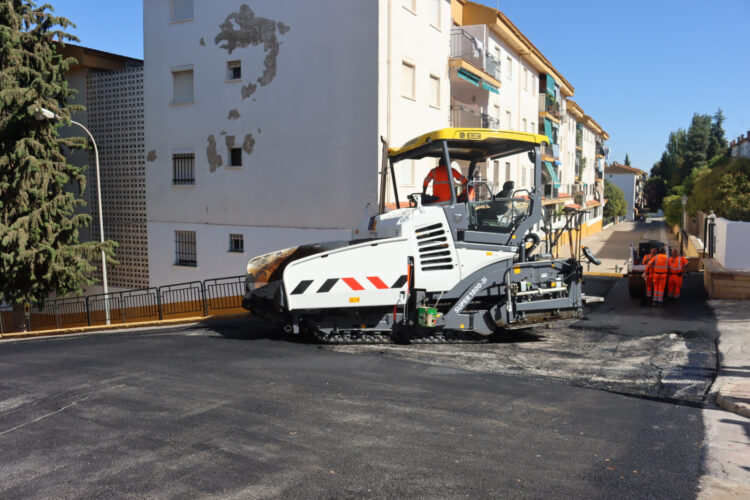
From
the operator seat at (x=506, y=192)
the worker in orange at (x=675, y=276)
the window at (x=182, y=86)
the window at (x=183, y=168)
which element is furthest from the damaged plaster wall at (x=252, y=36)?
the worker in orange at (x=675, y=276)

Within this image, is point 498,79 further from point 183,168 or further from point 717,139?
point 717,139

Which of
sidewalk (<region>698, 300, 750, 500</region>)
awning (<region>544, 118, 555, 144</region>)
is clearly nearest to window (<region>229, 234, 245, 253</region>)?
sidewalk (<region>698, 300, 750, 500</region>)

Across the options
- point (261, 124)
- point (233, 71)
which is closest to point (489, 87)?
point (261, 124)

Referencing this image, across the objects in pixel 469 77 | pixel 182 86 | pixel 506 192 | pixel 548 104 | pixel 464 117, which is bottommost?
pixel 506 192

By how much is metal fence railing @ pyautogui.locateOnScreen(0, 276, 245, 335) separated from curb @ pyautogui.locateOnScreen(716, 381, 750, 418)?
12.9 meters

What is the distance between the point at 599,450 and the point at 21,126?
67.4 feet

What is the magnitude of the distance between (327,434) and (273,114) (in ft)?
50.3

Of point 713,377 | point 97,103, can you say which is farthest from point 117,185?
point 713,377

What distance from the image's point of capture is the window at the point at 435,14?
20.6 metres

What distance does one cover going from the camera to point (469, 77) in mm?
22406

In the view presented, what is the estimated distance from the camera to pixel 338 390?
711cm

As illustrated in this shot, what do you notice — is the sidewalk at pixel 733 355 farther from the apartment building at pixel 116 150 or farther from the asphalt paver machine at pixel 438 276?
the apartment building at pixel 116 150

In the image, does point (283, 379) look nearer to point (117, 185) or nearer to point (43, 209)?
point (43, 209)

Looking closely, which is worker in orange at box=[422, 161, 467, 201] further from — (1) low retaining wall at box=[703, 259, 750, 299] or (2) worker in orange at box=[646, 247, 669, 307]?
(1) low retaining wall at box=[703, 259, 750, 299]
